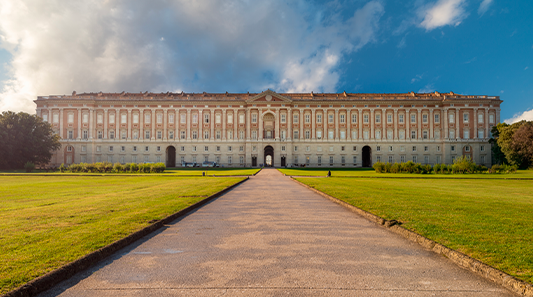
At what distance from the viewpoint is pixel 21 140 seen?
51219 mm

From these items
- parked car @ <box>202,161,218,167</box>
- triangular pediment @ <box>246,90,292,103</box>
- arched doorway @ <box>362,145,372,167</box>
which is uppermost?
triangular pediment @ <box>246,90,292,103</box>

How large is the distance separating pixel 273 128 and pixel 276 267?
67.8 m

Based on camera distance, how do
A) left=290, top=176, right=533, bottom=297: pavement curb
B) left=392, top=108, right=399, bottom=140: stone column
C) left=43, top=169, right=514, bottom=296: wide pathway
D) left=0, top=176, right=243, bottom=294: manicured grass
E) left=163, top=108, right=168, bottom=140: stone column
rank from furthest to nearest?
left=392, top=108, right=399, bottom=140: stone column
left=163, top=108, right=168, bottom=140: stone column
left=0, top=176, right=243, bottom=294: manicured grass
left=43, top=169, right=514, bottom=296: wide pathway
left=290, top=176, right=533, bottom=297: pavement curb

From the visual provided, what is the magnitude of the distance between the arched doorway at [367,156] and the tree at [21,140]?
7002cm

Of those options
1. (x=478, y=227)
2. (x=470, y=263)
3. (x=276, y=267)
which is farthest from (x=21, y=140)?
(x=470, y=263)

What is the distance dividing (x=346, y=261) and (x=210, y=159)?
222 ft

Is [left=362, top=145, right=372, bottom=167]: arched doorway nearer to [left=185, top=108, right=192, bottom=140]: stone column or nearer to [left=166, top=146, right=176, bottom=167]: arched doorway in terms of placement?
[left=185, top=108, right=192, bottom=140]: stone column

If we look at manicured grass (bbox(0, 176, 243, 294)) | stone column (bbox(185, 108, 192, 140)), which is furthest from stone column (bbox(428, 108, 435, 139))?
manicured grass (bbox(0, 176, 243, 294))

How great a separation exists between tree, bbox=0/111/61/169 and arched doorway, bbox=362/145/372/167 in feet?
230

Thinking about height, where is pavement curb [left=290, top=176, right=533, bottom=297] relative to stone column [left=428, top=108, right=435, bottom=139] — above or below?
below

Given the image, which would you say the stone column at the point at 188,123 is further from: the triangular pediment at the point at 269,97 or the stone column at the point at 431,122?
the stone column at the point at 431,122

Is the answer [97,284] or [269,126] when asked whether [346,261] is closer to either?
[97,284]

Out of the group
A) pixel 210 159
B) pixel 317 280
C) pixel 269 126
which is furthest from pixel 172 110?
pixel 317 280

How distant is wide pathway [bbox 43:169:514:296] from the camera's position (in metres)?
3.75
